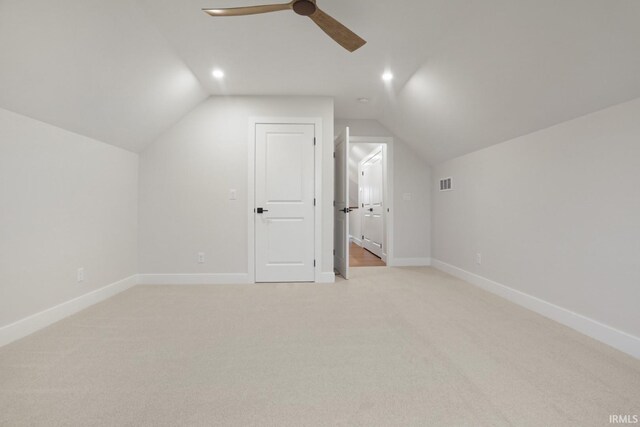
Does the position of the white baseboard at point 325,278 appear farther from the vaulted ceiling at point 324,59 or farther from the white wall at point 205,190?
the vaulted ceiling at point 324,59

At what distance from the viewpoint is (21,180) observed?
7.11 feet

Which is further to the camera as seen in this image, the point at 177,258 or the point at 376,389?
the point at 177,258

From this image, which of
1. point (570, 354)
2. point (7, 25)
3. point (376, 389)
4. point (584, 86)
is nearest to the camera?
point (376, 389)

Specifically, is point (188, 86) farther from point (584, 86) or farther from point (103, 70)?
point (584, 86)

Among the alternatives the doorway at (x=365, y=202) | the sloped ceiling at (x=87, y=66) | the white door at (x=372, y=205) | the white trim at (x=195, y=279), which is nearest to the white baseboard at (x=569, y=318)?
the doorway at (x=365, y=202)

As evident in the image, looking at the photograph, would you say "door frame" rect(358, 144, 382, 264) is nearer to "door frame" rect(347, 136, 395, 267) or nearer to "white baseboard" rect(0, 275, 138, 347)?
"door frame" rect(347, 136, 395, 267)

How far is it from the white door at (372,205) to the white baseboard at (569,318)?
2.38 metres

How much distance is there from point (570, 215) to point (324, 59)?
8.34 ft

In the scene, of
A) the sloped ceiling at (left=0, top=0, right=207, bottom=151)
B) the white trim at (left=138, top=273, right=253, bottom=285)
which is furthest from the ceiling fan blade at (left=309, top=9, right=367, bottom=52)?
the white trim at (left=138, top=273, right=253, bottom=285)

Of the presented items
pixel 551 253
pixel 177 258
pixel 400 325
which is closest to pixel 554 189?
pixel 551 253

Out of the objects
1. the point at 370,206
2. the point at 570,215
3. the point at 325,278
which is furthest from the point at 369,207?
the point at 570,215

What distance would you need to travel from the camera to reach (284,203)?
3.85 metres

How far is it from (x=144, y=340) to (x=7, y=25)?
6.75 ft

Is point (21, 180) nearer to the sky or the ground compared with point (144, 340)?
nearer to the sky
